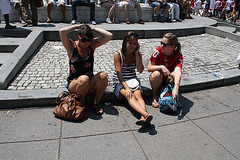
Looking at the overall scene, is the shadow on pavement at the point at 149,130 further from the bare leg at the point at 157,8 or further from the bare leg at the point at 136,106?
the bare leg at the point at 157,8

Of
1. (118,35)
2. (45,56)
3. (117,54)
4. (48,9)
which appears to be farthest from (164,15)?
(117,54)

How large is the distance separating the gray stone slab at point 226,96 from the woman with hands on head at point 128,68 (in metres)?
1.61

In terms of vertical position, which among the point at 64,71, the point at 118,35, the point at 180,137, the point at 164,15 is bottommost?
the point at 180,137

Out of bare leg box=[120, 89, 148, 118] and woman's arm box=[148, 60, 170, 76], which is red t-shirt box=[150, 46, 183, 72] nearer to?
woman's arm box=[148, 60, 170, 76]

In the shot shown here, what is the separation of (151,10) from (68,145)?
8776 millimetres

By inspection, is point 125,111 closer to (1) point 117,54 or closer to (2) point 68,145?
(1) point 117,54

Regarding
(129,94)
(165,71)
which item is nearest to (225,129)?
(165,71)

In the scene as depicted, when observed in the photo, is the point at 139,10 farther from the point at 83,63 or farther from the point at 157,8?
the point at 83,63

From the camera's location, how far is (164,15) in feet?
33.9

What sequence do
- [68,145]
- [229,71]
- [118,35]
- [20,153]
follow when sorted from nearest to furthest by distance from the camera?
[20,153] → [68,145] → [229,71] → [118,35]

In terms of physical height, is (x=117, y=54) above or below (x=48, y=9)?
below

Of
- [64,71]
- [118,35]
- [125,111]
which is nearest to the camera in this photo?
[125,111]

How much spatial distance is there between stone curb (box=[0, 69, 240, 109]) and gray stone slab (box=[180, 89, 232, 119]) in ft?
0.80

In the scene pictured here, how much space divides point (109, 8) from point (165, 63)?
618 centimetres
